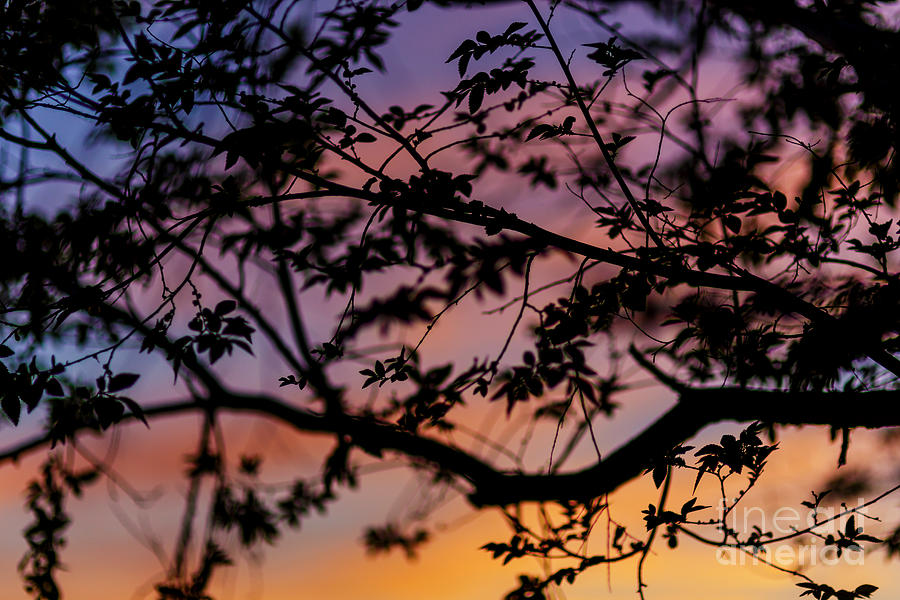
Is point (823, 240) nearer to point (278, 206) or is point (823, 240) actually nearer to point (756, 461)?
point (756, 461)

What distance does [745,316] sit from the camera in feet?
8.32

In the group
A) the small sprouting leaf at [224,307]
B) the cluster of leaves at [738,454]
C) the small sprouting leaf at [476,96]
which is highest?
the small sprouting leaf at [476,96]

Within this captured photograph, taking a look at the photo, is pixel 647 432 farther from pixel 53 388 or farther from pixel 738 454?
pixel 53 388

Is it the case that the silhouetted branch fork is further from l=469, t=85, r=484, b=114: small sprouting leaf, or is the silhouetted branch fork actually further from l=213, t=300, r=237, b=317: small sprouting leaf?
l=469, t=85, r=484, b=114: small sprouting leaf

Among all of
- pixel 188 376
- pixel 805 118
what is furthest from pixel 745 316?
pixel 188 376

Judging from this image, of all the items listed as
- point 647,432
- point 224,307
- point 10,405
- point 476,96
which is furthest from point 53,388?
point 647,432

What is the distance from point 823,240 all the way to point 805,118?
1.62 meters

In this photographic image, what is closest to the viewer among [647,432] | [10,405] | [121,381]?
[10,405]

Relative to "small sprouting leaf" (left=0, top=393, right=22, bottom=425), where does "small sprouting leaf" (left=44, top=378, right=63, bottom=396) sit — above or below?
above

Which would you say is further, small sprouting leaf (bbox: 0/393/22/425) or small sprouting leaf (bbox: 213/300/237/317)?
small sprouting leaf (bbox: 213/300/237/317)

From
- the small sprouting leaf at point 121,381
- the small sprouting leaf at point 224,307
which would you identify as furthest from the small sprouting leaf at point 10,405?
the small sprouting leaf at point 224,307

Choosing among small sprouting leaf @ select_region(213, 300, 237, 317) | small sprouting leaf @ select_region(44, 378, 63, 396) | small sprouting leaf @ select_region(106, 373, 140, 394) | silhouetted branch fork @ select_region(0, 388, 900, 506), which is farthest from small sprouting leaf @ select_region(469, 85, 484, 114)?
small sprouting leaf @ select_region(44, 378, 63, 396)

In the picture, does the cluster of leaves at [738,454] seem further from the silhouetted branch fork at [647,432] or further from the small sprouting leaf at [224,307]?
the small sprouting leaf at [224,307]

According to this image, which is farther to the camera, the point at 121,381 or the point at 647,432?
the point at 647,432
